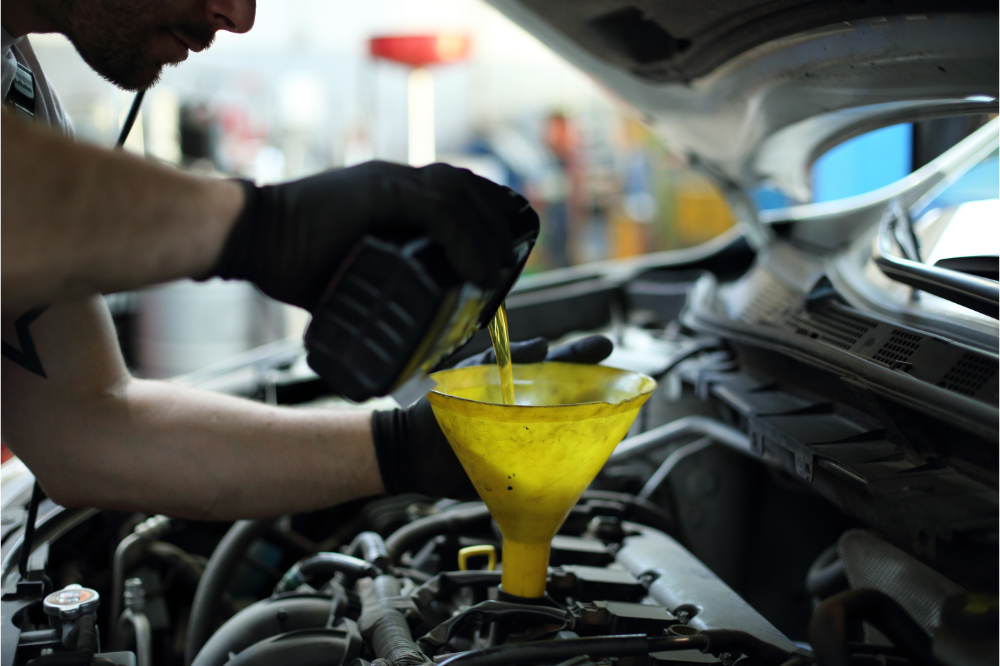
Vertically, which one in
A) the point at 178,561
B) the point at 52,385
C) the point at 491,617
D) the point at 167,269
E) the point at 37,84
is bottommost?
the point at 178,561

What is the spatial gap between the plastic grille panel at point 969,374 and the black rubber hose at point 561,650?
0.40 meters

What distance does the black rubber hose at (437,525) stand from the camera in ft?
3.96

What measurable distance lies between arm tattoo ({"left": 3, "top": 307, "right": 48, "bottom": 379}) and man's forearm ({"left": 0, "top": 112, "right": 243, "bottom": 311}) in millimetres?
380

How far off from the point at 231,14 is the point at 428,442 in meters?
0.64

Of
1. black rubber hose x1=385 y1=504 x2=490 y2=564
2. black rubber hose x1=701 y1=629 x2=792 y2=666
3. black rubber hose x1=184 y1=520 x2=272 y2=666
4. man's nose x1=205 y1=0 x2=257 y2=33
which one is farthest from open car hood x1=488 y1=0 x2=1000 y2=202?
black rubber hose x1=184 y1=520 x2=272 y2=666

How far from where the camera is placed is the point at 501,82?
374 inches

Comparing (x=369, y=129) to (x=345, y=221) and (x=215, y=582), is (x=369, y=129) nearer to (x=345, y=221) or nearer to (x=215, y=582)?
(x=215, y=582)

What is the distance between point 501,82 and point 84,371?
903 centimetres

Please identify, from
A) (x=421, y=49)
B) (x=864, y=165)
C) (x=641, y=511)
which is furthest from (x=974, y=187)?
(x=421, y=49)

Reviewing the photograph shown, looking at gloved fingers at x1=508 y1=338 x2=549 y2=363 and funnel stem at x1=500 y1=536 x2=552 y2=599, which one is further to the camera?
gloved fingers at x1=508 y1=338 x2=549 y2=363

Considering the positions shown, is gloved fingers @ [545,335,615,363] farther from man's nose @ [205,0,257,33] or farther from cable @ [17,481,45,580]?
cable @ [17,481,45,580]

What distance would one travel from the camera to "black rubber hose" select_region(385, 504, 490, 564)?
1.21 meters

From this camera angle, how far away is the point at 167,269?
65 cm

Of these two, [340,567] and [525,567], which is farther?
[340,567]
